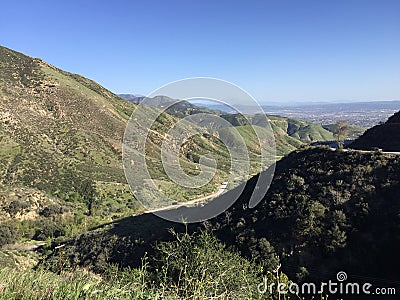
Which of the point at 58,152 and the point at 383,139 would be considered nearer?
the point at 383,139

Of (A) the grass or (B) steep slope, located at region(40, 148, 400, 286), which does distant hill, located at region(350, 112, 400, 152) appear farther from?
(A) the grass

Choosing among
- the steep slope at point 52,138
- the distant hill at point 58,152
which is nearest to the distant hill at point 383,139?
the distant hill at point 58,152

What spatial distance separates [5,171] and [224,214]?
44.9 meters

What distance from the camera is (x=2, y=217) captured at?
167 feet

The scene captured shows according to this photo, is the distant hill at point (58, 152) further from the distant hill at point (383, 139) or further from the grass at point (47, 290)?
the grass at point (47, 290)

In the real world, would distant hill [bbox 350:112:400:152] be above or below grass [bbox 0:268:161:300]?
below

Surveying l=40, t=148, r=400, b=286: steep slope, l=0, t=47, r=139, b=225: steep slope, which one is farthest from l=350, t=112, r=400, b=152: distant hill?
l=0, t=47, r=139, b=225: steep slope

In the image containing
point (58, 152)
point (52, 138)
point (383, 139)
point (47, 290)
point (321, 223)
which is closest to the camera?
point (47, 290)

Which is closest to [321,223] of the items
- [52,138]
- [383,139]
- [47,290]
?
[383,139]

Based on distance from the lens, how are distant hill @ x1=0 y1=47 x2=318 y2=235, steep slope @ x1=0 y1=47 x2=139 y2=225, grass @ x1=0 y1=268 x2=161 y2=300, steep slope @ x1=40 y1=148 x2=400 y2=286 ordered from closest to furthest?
grass @ x1=0 y1=268 x2=161 y2=300
steep slope @ x1=40 y1=148 x2=400 y2=286
distant hill @ x1=0 y1=47 x2=318 y2=235
steep slope @ x1=0 y1=47 x2=139 y2=225

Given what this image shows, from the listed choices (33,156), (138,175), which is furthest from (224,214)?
(33,156)

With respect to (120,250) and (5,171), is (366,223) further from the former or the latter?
(5,171)

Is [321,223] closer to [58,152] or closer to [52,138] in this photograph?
[58,152]

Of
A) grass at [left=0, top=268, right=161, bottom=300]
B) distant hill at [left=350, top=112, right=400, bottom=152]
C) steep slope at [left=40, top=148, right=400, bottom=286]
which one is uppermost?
grass at [left=0, top=268, right=161, bottom=300]
